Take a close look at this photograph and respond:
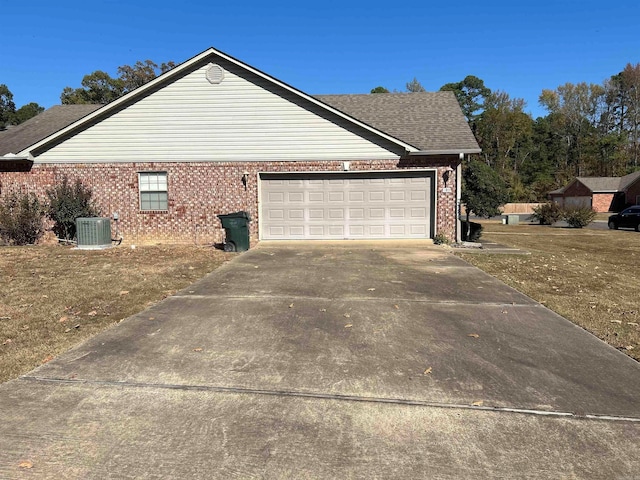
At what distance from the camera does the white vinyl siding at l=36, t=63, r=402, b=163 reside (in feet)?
44.9

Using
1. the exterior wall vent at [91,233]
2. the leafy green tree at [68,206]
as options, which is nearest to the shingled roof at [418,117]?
the exterior wall vent at [91,233]

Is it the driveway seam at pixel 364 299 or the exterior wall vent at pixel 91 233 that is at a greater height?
the exterior wall vent at pixel 91 233

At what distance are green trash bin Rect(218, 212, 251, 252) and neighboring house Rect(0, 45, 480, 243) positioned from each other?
185 centimetres

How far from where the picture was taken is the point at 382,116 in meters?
16.2

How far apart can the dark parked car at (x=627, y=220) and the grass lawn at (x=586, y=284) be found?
15.4 meters

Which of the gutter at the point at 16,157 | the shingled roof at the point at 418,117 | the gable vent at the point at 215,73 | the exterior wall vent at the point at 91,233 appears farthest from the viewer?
the gable vent at the point at 215,73

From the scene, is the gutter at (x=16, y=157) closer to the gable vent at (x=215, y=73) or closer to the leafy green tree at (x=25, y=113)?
the gable vent at (x=215, y=73)

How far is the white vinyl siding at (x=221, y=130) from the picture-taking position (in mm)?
13680

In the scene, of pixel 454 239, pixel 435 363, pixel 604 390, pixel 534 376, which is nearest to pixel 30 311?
pixel 435 363

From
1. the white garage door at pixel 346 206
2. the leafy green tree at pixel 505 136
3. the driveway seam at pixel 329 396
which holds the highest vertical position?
the leafy green tree at pixel 505 136

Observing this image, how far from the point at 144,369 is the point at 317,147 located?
1085cm

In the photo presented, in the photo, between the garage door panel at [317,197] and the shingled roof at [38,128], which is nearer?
the garage door panel at [317,197]

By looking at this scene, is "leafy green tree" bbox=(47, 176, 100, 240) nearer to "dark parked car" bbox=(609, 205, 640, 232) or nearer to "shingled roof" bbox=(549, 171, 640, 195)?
"dark parked car" bbox=(609, 205, 640, 232)

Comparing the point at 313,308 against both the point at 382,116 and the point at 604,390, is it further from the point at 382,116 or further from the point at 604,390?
the point at 382,116
